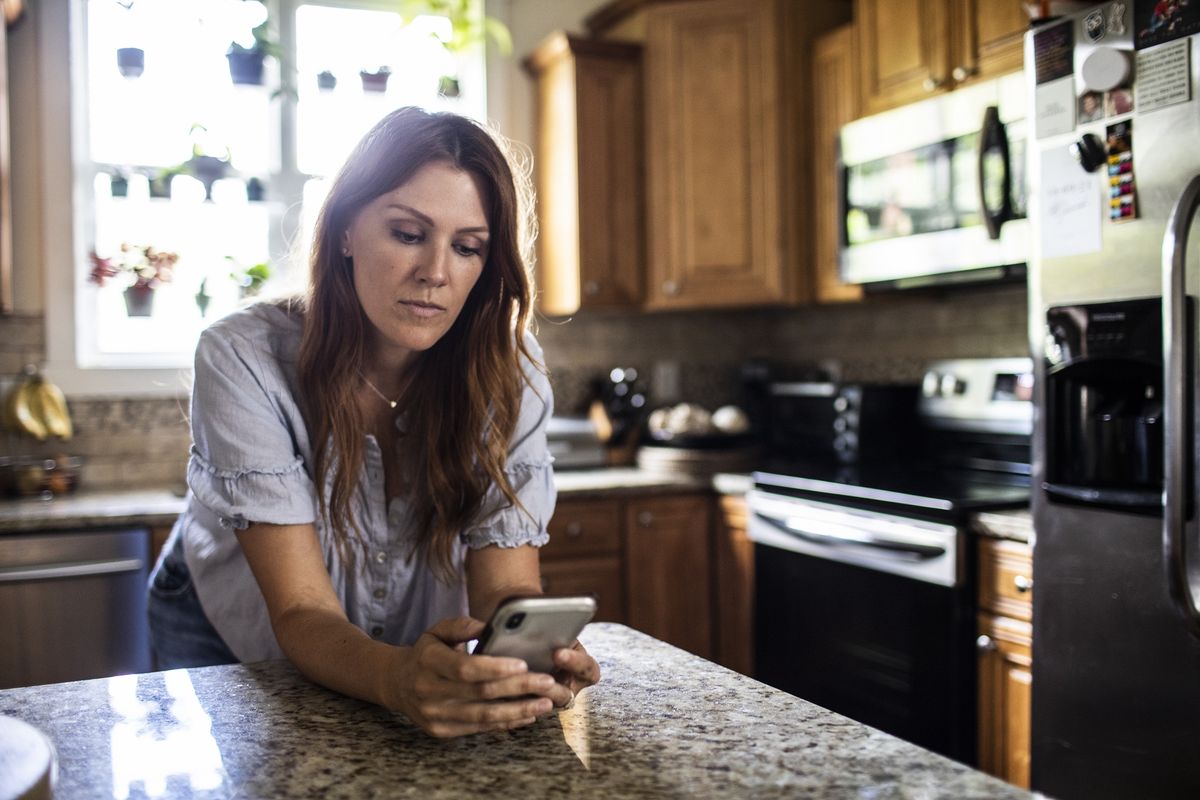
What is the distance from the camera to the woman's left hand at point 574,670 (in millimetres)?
969

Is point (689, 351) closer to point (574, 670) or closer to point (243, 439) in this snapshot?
point (243, 439)

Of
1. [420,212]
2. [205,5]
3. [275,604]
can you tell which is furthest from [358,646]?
[205,5]

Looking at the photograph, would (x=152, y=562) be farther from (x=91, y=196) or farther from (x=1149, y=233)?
(x=1149, y=233)

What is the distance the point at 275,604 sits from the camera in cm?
121

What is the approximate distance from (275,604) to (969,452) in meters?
2.48

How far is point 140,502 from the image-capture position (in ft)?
9.71

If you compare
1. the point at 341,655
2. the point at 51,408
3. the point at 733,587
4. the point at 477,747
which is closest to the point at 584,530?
the point at 733,587

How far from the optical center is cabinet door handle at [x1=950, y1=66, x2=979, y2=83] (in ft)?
9.31

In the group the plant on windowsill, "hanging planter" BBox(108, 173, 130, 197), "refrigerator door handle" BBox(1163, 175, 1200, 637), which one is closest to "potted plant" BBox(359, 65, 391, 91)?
the plant on windowsill

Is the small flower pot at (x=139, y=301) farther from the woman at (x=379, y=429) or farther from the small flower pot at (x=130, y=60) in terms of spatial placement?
the woman at (x=379, y=429)

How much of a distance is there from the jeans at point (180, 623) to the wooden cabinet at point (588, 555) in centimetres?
165

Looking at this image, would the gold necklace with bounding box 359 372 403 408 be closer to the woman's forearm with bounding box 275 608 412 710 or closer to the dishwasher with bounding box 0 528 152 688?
the woman's forearm with bounding box 275 608 412 710

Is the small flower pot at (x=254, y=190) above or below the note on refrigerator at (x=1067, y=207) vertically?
above

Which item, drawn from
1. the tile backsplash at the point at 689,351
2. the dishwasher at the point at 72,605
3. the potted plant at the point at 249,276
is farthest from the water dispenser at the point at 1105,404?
the potted plant at the point at 249,276
